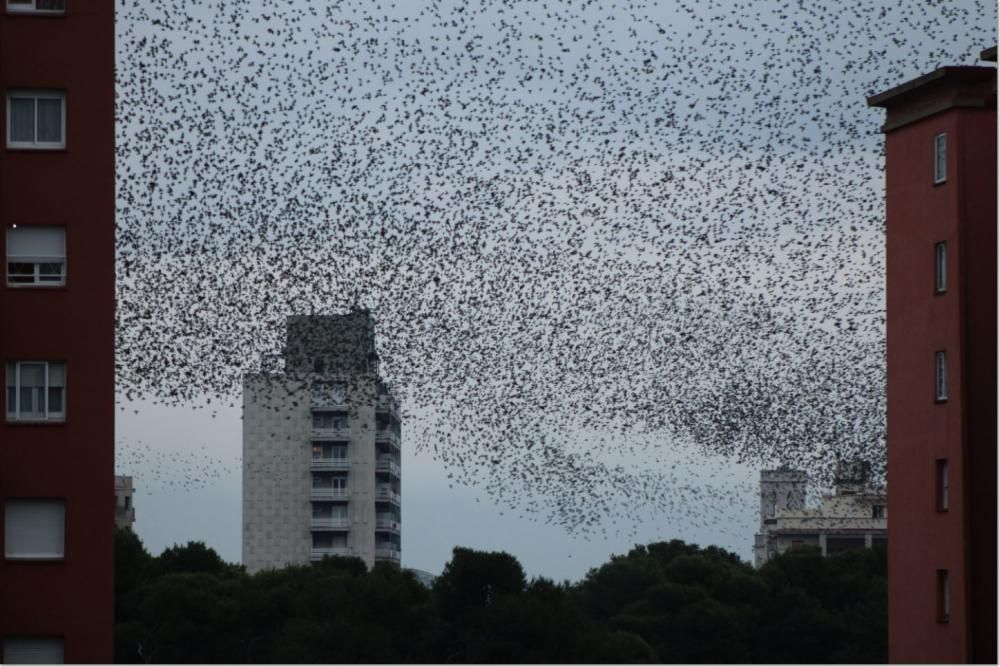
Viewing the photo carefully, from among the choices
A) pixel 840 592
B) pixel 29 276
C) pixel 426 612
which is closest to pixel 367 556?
pixel 840 592

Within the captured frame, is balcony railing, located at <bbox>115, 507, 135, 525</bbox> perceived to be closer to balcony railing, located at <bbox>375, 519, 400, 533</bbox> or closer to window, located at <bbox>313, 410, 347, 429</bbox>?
window, located at <bbox>313, 410, 347, 429</bbox>

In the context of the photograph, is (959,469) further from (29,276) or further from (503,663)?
(503,663)

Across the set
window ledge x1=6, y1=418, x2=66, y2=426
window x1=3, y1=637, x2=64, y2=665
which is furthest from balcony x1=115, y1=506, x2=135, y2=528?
window x1=3, y1=637, x2=64, y2=665

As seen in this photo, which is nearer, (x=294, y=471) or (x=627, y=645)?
(x=627, y=645)

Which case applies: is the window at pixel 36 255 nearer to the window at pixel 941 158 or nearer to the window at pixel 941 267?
the window at pixel 941 267

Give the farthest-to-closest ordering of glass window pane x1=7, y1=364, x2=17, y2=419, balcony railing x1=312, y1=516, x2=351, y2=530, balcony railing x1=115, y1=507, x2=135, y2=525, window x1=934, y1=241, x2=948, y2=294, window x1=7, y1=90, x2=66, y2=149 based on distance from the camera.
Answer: balcony railing x1=312, y1=516, x2=351, y2=530 < balcony railing x1=115, y1=507, x2=135, y2=525 < window x1=934, y1=241, x2=948, y2=294 < window x1=7, y1=90, x2=66, y2=149 < glass window pane x1=7, y1=364, x2=17, y2=419

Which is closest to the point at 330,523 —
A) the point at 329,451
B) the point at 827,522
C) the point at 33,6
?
the point at 329,451

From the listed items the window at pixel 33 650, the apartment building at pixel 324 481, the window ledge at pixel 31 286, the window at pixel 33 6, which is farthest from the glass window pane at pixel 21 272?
the apartment building at pixel 324 481
